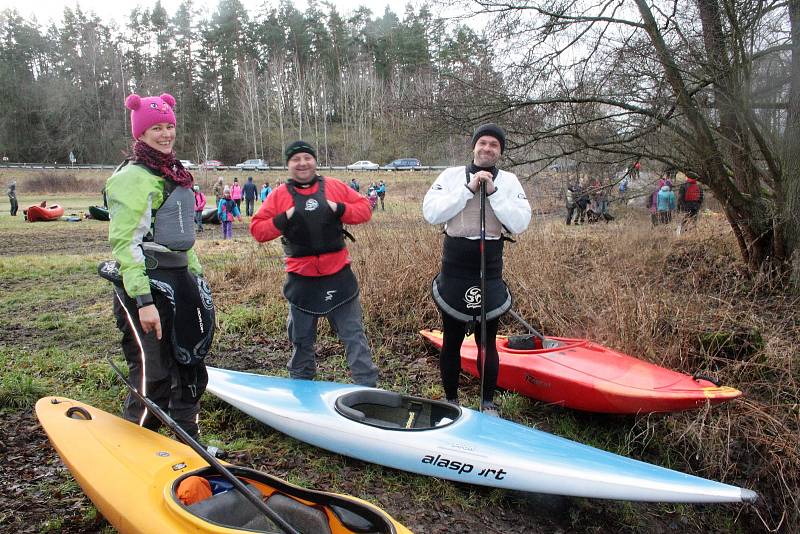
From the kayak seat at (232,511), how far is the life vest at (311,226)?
1456 mm

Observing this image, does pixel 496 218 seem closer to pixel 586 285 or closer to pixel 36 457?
pixel 586 285

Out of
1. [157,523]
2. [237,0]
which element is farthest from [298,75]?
[157,523]

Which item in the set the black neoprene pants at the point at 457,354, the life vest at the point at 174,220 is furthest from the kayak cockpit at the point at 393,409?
the life vest at the point at 174,220

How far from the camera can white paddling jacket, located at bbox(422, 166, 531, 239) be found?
123 inches

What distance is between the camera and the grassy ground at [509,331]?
9.82 feet

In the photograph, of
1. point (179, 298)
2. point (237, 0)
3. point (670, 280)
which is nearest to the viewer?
point (179, 298)

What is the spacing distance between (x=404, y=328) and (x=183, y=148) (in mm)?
40888

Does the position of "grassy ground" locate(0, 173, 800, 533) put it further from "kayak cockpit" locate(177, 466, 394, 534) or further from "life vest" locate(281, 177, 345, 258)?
"life vest" locate(281, 177, 345, 258)

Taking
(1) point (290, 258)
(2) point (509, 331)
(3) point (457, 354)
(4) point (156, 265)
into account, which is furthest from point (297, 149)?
(2) point (509, 331)

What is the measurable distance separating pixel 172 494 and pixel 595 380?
104 inches

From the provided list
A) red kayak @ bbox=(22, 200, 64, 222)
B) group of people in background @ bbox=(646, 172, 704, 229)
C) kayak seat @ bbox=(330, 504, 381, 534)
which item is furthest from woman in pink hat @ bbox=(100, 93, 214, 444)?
red kayak @ bbox=(22, 200, 64, 222)

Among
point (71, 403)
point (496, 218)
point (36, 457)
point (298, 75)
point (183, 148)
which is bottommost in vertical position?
point (36, 457)

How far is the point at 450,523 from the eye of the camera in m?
2.74

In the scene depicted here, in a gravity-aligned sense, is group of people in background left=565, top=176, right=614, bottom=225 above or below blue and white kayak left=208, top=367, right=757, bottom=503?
above
